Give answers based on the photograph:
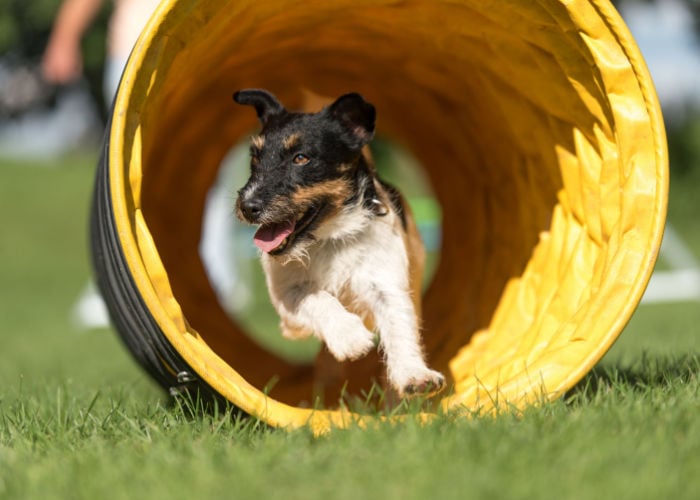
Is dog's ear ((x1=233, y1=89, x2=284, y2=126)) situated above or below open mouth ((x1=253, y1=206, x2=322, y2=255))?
above

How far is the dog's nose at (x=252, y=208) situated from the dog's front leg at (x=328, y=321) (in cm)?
49

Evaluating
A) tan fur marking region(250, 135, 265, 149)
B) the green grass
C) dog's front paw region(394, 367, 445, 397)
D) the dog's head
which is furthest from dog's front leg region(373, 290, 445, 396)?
tan fur marking region(250, 135, 265, 149)

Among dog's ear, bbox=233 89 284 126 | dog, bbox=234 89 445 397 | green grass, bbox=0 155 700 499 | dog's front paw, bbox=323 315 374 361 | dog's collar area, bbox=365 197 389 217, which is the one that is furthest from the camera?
dog's ear, bbox=233 89 284 126

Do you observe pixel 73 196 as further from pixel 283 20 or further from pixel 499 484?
pixel 499 484

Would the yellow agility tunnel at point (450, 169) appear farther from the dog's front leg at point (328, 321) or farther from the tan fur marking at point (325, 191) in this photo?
the tan fur marking at point (325, 191)

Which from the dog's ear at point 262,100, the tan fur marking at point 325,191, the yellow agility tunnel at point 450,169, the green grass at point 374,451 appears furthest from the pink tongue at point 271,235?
the green grass at point 374,451

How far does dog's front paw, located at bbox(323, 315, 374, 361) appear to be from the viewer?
3.73 meters

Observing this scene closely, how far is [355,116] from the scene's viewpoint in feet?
14.1

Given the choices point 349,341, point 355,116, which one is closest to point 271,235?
point 349,341

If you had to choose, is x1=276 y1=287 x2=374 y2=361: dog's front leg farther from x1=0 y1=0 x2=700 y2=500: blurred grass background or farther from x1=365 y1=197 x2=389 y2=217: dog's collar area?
x1=0 y1=0 x2=700 y2=500: blurred grass background

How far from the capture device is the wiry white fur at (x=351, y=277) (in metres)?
4.00

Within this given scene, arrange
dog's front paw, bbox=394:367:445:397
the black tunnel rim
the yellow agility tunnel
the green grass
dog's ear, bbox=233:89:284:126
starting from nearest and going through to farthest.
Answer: the green grass
the black tunnel rim
the yellow agility tunnel
dog's front paw, bbox=394:367:445:397
dog's ear, bbox=233:89:284:126

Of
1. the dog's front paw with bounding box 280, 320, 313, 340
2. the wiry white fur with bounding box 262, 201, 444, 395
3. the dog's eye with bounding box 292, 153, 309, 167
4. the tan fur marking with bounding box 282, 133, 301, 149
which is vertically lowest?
the dog's front paw with bounding box 280, 320, 313, 340

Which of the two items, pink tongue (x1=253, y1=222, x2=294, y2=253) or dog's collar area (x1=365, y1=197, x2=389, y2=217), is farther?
dog's collar area (x1=365, y1=197, x2=389, y2=217)
